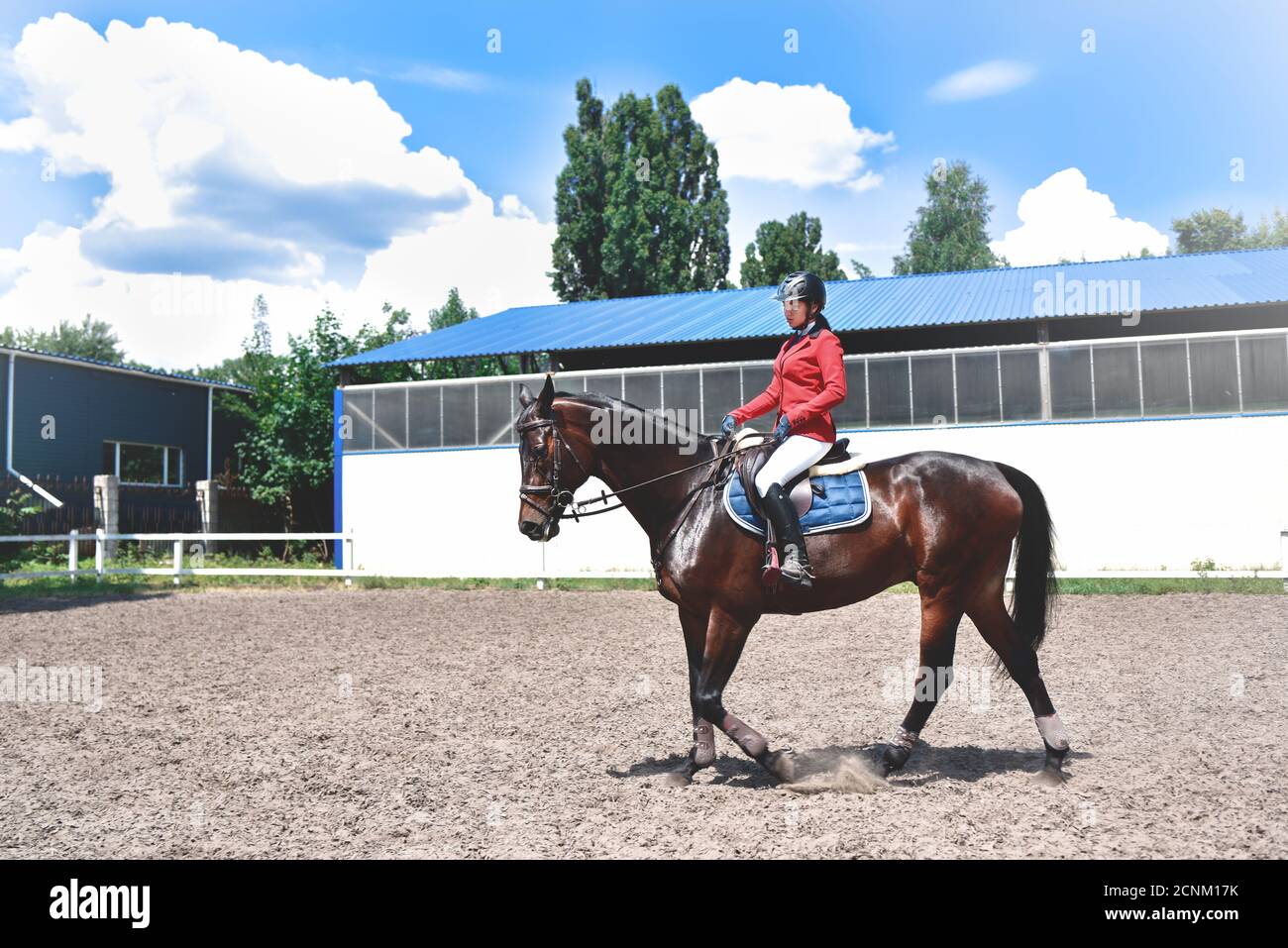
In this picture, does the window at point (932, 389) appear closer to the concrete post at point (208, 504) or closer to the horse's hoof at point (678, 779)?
the horse's hoof at point (678, 779)

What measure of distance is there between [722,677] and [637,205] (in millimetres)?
38669

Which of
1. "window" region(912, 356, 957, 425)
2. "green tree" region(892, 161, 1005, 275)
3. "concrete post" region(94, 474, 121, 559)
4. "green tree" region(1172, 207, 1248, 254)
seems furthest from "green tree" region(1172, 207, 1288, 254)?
"concrete post" region(94, 474, 121, 559)

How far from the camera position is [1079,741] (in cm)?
616

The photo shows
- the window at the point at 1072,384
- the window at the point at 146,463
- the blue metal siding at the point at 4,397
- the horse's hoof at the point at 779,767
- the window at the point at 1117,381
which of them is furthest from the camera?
the window at the point at 146,463

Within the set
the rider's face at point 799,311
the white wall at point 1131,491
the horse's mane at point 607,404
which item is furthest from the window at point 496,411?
the rider's face at point 799,311

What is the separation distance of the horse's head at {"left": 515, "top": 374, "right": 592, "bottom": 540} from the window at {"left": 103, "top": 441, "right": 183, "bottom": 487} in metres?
27.9

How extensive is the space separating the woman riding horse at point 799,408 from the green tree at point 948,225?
5018cm

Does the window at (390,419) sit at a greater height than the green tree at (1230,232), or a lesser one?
lesser

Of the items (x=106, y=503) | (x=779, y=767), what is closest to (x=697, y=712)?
(x=779, y=767)

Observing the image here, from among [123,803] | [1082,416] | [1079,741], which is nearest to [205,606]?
[123,803]

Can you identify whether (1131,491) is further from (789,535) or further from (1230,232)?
(1230,232)

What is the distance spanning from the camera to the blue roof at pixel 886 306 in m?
21.9

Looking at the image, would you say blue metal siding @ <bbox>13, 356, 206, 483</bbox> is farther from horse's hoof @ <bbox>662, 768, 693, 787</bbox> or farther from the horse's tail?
the horse's tail

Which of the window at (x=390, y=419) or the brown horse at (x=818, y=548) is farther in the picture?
the window at (x=390, y=419)
